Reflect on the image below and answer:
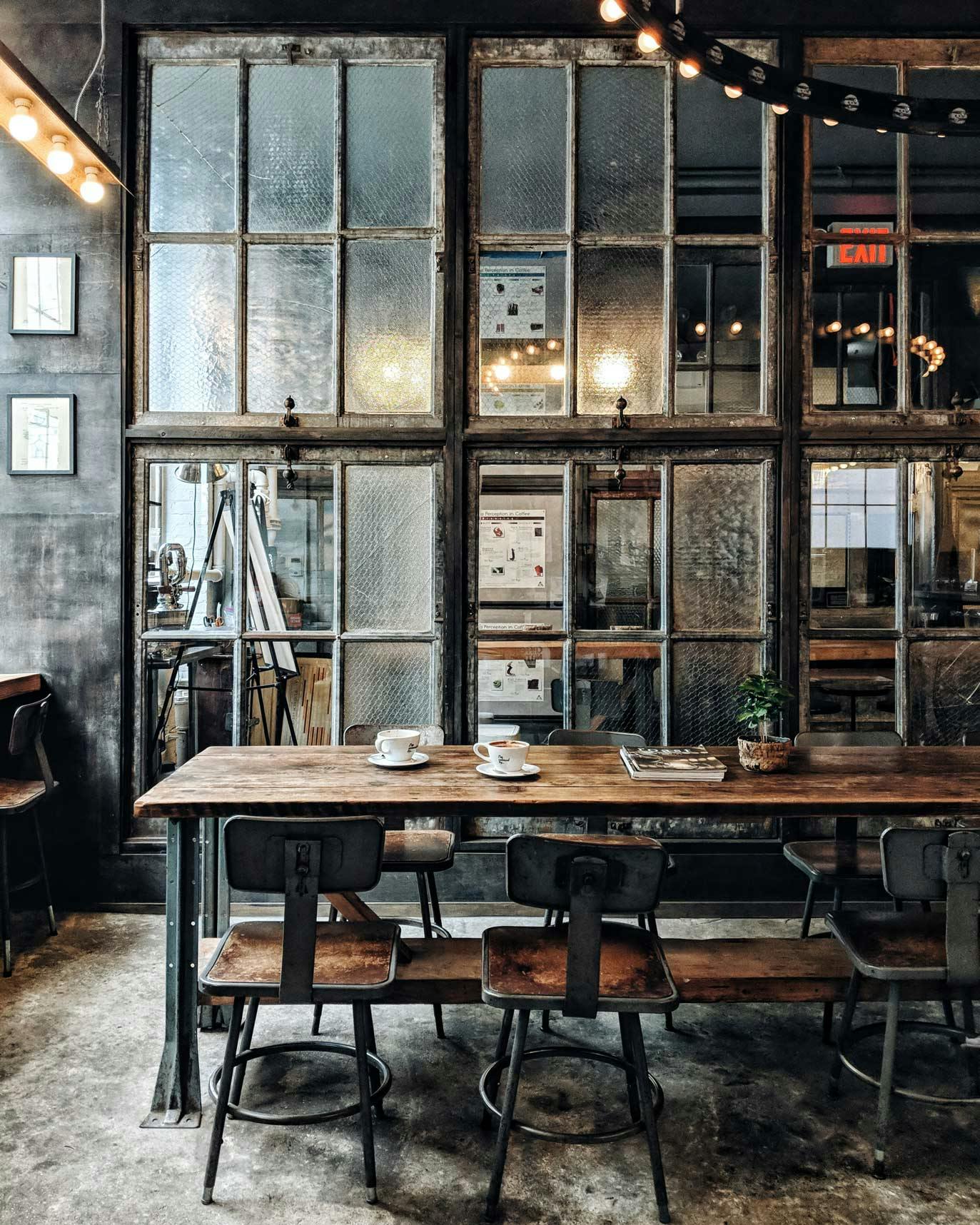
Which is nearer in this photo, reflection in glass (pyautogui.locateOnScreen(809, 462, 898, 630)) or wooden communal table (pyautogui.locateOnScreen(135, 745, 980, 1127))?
wooden communal table (pyautogui.locateOnScreen(135, 745, 980, 1127))

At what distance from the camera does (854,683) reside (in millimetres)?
4102

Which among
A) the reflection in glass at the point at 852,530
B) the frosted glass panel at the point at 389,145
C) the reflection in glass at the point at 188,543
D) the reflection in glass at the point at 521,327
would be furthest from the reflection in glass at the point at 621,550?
the reflection in glass at the point at 188,543

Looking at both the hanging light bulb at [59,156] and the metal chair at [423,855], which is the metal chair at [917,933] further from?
the hanging light bulb at [59,156]

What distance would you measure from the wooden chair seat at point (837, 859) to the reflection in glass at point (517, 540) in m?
1.50

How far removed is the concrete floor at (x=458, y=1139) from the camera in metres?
2.11

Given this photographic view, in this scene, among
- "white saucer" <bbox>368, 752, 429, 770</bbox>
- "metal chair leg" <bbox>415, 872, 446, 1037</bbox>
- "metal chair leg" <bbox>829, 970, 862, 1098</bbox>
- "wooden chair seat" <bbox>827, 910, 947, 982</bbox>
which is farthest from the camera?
"metal chair leg" <bbox>415, 872, 446, 1037</bbox>

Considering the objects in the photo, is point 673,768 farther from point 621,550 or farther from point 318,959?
point 621,550

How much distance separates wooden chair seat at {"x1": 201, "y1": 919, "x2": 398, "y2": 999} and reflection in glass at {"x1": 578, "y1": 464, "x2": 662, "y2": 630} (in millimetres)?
2042

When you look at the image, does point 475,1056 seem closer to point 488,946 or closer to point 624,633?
point 488,946

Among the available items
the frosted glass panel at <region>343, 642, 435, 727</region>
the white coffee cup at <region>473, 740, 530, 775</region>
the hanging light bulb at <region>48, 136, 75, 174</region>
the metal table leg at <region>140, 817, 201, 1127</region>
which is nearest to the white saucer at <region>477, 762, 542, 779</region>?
the white coffee cup at <region>473, 740, 530, 775</region>

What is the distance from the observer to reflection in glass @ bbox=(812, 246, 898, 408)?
4.06 m

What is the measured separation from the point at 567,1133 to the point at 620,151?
4039mm

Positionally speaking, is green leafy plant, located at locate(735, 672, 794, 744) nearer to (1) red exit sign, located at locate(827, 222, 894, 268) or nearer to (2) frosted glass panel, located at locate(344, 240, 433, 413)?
(2) frosted glass panel, located at locate(344, 240, 433, 413)

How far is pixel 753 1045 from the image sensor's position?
2896 mm
